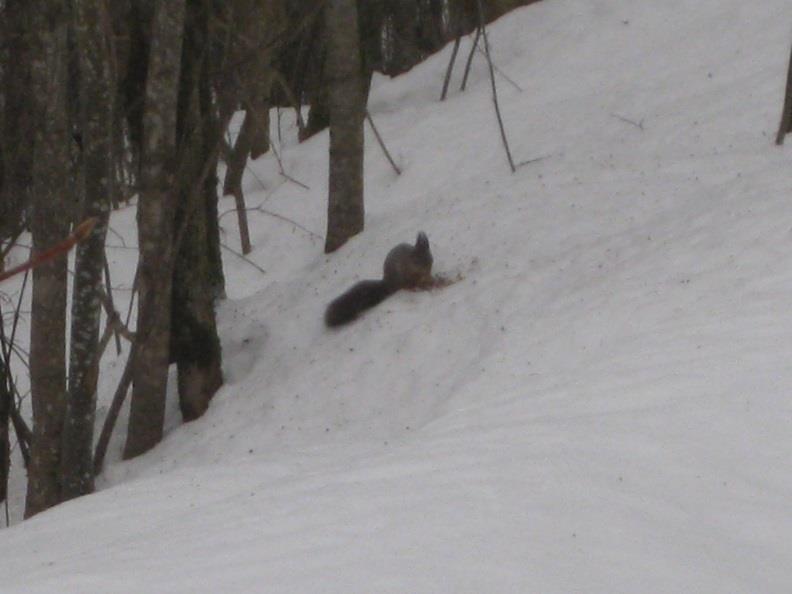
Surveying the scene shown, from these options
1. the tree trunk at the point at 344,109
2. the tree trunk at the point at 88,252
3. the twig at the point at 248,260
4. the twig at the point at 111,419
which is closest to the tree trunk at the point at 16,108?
the tree trunk at the point at 88,252

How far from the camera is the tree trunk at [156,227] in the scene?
7.28 metres

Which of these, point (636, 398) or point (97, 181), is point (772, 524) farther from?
point (97, 181)

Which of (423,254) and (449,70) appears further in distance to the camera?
(449,70)

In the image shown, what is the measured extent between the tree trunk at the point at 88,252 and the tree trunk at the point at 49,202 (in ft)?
0.32

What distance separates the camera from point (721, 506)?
12.3ft

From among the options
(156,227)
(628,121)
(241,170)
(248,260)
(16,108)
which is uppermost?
(241,170)

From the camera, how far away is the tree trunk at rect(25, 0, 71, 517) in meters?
6.65

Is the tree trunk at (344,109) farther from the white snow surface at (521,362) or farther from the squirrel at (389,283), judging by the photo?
the squirrel at (389,283)

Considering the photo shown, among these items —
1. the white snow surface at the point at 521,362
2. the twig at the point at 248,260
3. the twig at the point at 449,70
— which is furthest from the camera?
the twig at the point at 449,70

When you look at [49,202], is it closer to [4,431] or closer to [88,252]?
[88,252]

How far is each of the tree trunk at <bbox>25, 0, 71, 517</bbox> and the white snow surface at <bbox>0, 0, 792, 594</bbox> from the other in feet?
3.10

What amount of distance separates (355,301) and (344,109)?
231cm

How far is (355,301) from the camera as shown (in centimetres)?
820

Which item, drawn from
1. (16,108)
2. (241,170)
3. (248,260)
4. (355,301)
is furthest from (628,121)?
(16,108)
